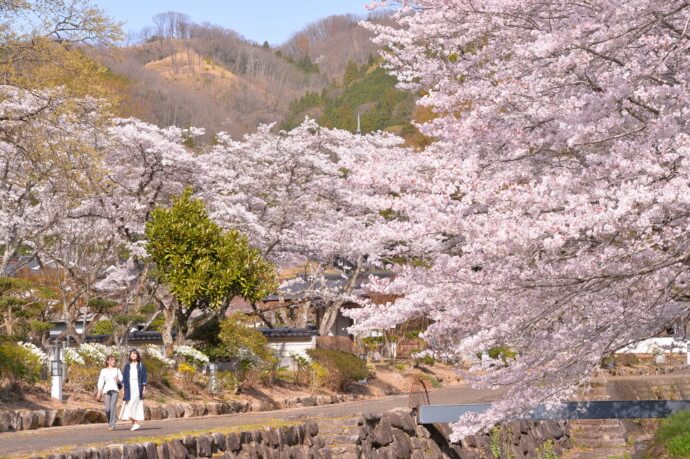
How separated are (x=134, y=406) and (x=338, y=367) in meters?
13.1

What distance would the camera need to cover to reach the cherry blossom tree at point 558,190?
22.3 ft

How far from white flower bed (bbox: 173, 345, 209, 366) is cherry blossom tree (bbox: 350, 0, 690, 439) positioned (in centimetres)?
1150

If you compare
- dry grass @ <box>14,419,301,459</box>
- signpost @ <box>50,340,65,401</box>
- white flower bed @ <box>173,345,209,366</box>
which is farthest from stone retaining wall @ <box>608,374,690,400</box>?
signpost @ <box>50,340,65,401</box>

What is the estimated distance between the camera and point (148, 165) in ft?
87.5

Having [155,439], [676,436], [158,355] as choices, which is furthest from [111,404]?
[676,436]

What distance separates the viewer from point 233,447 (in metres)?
12.8

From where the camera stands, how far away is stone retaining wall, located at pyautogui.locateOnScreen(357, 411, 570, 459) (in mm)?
15555

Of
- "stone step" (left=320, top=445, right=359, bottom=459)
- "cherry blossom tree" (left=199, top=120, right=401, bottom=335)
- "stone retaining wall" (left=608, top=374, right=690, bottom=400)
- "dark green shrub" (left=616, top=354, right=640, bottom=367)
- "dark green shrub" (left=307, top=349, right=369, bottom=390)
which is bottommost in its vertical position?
"dark green shrub" (left=616, top=354, right=640, bottom=367)

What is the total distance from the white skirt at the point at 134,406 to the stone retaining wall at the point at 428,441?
12.8 feet

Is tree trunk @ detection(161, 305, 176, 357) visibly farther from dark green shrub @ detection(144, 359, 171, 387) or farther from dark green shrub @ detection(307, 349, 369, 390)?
dark green shrub @ detection(307, 349, 369, 390)

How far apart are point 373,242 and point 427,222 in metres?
5.42

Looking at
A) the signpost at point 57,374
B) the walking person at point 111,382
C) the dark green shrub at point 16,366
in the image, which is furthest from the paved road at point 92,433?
the dark green shrub at point 16,366

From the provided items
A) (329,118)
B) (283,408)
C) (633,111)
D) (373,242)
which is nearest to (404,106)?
(329,118)

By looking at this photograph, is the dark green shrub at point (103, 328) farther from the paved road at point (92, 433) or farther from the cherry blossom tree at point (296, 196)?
the paved road at point (92, 433)
